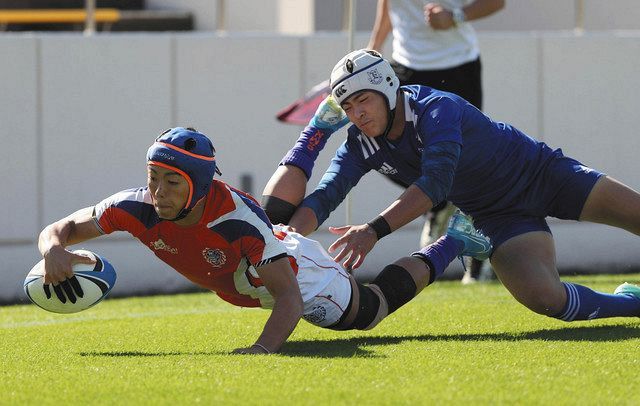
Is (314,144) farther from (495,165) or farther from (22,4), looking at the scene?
(22,4)

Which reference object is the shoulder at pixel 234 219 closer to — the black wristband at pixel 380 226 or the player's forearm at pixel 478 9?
the black wristband at pixel 380 226

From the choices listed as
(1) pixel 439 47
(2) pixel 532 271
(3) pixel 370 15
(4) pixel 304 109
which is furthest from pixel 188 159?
(3) pixel 370 15

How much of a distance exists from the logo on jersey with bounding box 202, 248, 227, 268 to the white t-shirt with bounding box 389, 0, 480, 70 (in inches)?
140

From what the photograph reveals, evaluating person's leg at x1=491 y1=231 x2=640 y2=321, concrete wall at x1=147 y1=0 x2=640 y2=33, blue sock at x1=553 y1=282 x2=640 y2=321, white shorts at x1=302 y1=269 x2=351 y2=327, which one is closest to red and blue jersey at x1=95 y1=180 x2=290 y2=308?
white shorts at x1=302 y1=269 x2=351 y2=327

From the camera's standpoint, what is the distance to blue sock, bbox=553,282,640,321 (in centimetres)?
674

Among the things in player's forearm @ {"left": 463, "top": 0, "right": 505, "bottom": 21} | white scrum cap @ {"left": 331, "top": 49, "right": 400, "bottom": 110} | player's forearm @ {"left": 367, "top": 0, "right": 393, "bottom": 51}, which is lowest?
white scrum cap @ {"left": 331, "top": 49, "right": 400, "bottom": 110}

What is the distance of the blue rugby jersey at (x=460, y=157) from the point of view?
6.65m

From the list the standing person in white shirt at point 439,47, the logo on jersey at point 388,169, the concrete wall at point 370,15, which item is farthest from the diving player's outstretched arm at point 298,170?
the concrete wall at point 370,15

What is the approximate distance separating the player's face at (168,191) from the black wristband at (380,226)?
87cm

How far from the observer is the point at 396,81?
6.70 metres

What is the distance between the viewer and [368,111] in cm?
656

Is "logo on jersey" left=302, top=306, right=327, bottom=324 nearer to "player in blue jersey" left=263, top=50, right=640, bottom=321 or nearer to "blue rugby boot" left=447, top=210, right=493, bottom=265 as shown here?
"player in blue jersey" left=263, top=50, right=640, bottom=321

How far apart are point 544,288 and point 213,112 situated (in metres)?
4.95

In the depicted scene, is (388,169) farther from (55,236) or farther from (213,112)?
(213,112)
